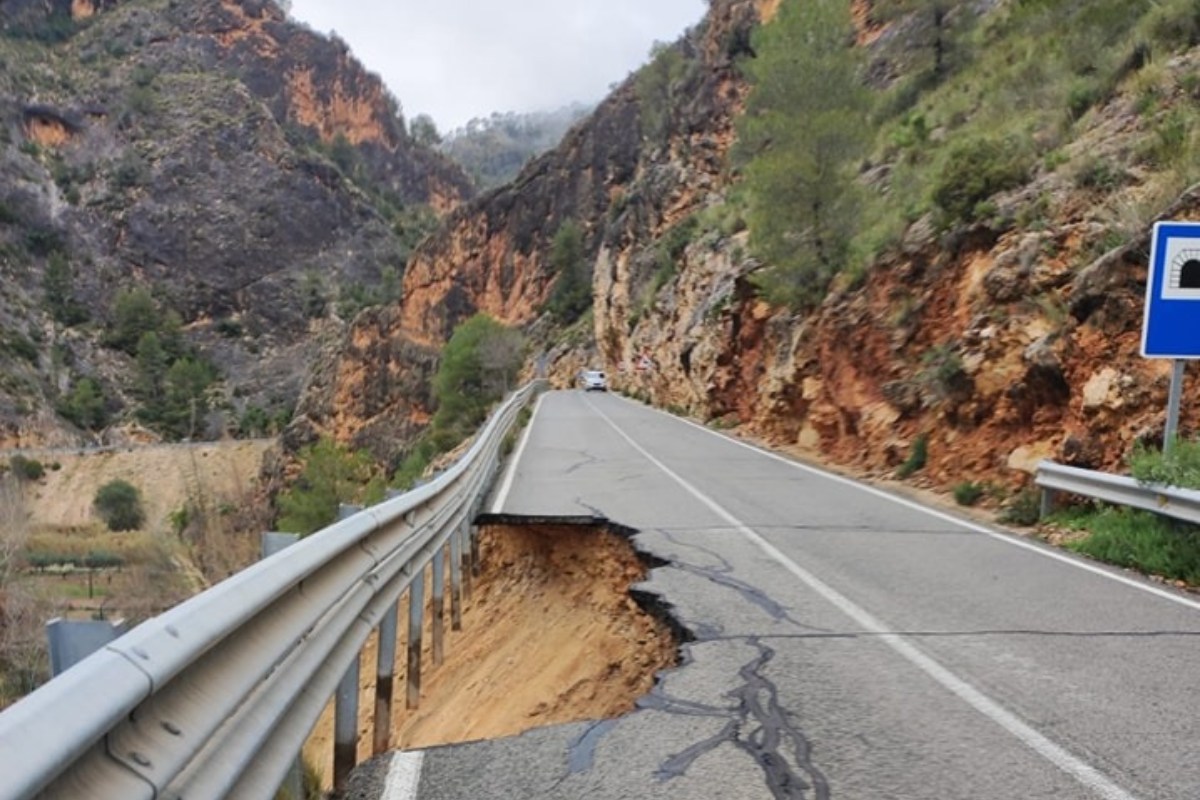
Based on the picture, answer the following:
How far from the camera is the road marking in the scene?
3.09m

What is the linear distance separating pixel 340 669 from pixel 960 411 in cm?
1036

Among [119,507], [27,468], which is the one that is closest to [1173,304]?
[119,507]

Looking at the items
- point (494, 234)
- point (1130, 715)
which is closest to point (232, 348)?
point (494, 234)

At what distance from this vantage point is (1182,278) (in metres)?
7.36

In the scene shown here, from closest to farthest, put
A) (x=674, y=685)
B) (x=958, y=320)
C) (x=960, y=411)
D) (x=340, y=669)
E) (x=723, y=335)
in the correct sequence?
(x=340, y=669) < (x=674, y=685) < (x=960, y=411) < (x=958, y=320) < (x=723, y=335)

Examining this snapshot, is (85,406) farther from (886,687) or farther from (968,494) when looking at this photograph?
(886,687)

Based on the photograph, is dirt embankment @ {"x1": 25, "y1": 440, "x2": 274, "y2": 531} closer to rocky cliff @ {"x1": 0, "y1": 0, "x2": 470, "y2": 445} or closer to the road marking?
rocky cliff @ {"x1": 0, "y1": 0, "x2": 470, "y2": 445}

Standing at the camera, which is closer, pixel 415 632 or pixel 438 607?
pixel 415 632

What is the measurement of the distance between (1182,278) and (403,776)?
7680 mm

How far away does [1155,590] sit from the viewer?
602cm

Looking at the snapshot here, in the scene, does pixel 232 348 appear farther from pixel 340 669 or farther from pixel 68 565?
pixel 340 669

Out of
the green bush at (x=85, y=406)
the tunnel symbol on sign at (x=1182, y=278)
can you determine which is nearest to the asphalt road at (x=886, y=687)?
the tunnel symbol on sign at (x=1182, y=278)

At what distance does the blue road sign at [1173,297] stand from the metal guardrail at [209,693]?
7.15m

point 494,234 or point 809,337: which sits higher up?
point 494,234
